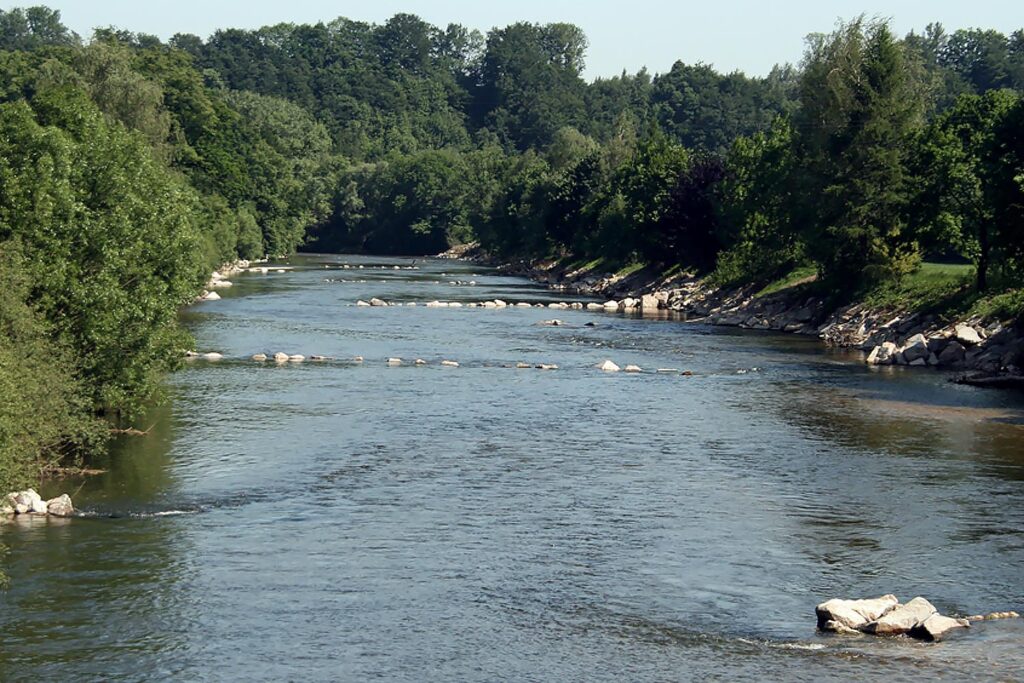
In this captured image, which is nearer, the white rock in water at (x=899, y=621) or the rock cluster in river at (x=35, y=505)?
the white rock in water at (x=899, y=621)

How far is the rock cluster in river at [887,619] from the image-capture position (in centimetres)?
2739

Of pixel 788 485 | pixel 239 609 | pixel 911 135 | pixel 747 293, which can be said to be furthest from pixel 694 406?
pixel 747 293

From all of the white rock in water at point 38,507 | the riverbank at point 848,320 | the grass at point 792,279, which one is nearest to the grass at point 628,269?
the riverbank at point 848,320

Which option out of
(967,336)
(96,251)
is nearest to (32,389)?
(96,251)

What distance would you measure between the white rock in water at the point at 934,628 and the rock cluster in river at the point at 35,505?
2178 centimetres

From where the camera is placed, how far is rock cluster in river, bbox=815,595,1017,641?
2739cm

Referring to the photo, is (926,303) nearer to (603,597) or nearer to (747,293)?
(747,293)

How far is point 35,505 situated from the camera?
36.2 m

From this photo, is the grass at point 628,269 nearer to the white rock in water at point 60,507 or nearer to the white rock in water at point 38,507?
the white rock in water at point 60,507

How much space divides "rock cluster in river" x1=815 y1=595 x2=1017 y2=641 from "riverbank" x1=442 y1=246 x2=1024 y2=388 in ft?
116

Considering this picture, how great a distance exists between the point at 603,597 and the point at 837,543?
307 inches

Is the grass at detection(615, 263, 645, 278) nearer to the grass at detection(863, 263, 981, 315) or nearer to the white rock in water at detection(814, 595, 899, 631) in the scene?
the grass at detection(863, 263, 981, 315)

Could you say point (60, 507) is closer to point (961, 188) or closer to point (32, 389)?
point (32, 389)

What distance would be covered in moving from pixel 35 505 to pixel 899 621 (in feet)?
73.0
